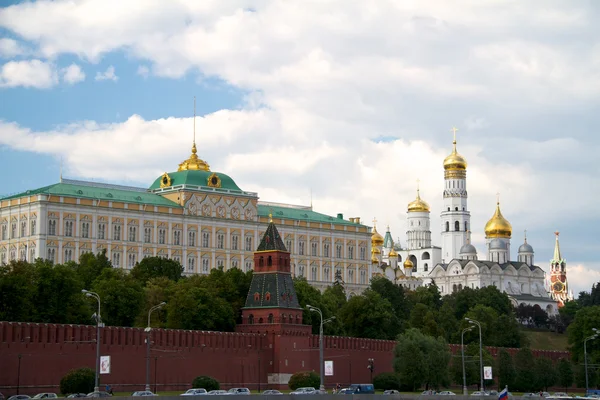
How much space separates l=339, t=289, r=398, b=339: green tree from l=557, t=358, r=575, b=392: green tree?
1621 centimetres

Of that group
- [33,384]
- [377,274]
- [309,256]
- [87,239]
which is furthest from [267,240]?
[377,274]

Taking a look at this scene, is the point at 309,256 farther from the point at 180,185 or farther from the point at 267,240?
the point at 267,240

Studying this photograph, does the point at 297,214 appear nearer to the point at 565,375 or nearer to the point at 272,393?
the point at 565,375

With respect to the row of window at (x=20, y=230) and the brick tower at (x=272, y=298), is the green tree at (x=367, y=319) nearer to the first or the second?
the brick tower at (x=272, y=298)

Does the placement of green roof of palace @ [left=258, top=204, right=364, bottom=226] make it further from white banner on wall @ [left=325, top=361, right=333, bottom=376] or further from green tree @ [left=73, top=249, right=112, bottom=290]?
white banner on wall @ [left=325, top=361, right=333, bottom=376]

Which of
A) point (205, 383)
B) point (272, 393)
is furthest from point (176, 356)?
point (272, 393)

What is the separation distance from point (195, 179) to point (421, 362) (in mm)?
55804

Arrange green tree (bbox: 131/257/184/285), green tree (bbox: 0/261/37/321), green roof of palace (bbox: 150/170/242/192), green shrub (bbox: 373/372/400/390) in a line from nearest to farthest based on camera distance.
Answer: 1. green tree (bbox: 0/261/37/321)
2. green shrub (bbox: 373/372/400/390)
3. green tree (bbox: 131/257/184/285)
4. green roof of palace (bbox: 150/170/242/192)

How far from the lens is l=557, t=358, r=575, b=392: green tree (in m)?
118

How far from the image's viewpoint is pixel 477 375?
11000 centimetres

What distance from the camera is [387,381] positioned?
102m

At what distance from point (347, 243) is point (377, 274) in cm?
1099

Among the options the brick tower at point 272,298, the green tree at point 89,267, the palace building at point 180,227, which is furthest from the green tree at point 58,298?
the palace building at point 180,227

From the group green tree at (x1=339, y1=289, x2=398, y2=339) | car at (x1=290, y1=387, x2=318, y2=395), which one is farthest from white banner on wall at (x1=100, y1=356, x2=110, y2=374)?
green tree at (x1=339, y1=289, x2=398, y2=339)
